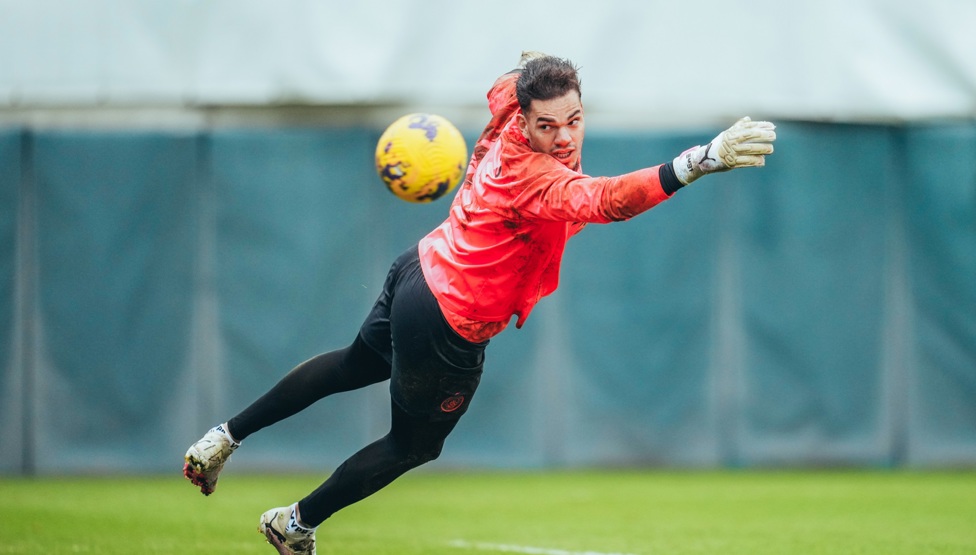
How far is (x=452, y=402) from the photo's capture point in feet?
17.4

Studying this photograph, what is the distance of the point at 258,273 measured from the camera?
39.4ft

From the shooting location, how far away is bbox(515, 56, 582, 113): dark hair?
483cm

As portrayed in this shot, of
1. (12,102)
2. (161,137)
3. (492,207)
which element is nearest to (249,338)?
(161,137)

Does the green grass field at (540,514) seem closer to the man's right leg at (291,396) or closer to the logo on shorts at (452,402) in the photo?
the man's right leg at (291,396)

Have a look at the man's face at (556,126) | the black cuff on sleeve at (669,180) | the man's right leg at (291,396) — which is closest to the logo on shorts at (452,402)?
the man's right leg at (291,396)

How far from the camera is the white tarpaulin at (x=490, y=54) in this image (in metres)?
12.1

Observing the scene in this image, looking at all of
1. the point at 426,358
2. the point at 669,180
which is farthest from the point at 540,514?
the point at 669,180

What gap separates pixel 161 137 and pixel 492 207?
7.91 m

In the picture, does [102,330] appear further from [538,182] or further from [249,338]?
[538,182]

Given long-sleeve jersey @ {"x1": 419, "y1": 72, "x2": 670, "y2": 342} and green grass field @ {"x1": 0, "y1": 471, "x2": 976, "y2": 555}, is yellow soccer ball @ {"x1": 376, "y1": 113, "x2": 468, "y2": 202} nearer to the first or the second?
long-sleeve jersey @ {"x1": 419, "y1": 72, "x2": 670, "y2": 342}

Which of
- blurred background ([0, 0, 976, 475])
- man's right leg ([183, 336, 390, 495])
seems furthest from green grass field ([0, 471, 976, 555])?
man's right leg ([183, 336, 390, 495])

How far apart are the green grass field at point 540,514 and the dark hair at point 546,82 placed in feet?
10.0

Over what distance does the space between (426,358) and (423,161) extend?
1.73 meters

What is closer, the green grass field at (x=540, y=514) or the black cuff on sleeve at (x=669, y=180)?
the black cuff on sleeve at (x=669, y=180)
